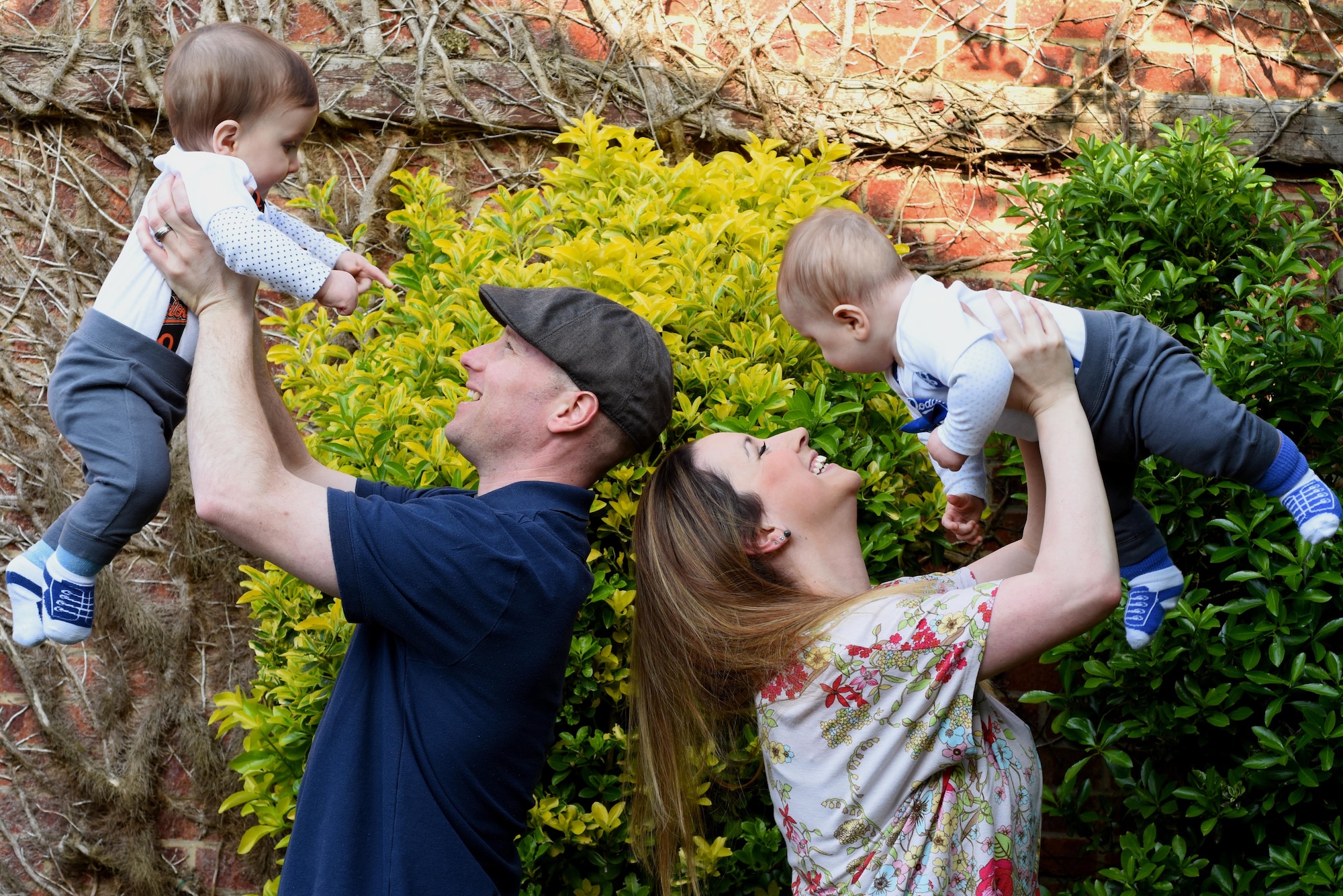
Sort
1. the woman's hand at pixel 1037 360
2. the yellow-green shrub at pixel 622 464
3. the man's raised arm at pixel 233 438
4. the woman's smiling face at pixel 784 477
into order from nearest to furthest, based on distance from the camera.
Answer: the man's raised arm at pixel 233 438, the woman's hand at pixel 1037 360, the woman's smiling face at pixel 784 477, the yellow-green shrub at pixel 622 464

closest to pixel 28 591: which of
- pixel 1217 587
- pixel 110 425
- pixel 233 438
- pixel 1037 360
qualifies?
pixel 110 425

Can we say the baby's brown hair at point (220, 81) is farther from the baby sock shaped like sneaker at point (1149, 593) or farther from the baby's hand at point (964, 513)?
the baby sock shaped like sneaker at point (1149, 593)

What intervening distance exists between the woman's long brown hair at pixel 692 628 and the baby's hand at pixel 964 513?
1.34 feet

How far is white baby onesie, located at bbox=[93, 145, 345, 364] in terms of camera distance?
1723mm

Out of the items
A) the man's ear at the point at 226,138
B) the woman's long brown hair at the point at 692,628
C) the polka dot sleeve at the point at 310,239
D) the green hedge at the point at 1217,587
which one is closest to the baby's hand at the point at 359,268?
the polka dot sleeve at the point at 310,239

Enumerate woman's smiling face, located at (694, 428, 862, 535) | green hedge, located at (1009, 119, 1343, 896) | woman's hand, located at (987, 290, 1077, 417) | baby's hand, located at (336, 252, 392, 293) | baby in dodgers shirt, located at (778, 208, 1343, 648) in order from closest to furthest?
woman's hand, located at (987, 290, 1077, 417), baby in dodgers shirt, located at (778, 208, 1343, 648), woman's smiling face, located at (694, 428, 862, 535), baby's hand, located at (336, 252, 392, 293), green hedge, located at (1009, 119, 1343, 896)

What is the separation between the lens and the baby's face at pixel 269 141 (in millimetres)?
1936

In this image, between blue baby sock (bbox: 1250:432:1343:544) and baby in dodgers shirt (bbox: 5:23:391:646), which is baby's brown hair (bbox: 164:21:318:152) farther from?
blue baby sock (bbox: 1250:432:1343:544)

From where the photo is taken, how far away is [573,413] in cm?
188

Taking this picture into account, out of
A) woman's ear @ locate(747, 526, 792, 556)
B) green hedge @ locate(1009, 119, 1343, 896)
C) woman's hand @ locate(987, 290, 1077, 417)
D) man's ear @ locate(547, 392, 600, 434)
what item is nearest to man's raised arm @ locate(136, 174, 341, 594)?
man's ear @ locate(547, 392, 600, 434)

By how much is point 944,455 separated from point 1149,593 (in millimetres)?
572

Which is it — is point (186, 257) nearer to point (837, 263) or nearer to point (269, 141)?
point (269, 141)

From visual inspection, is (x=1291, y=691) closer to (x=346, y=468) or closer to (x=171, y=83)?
(x=346, y=468)

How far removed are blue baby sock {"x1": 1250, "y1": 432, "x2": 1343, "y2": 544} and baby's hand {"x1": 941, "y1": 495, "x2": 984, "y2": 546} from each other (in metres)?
0.48
